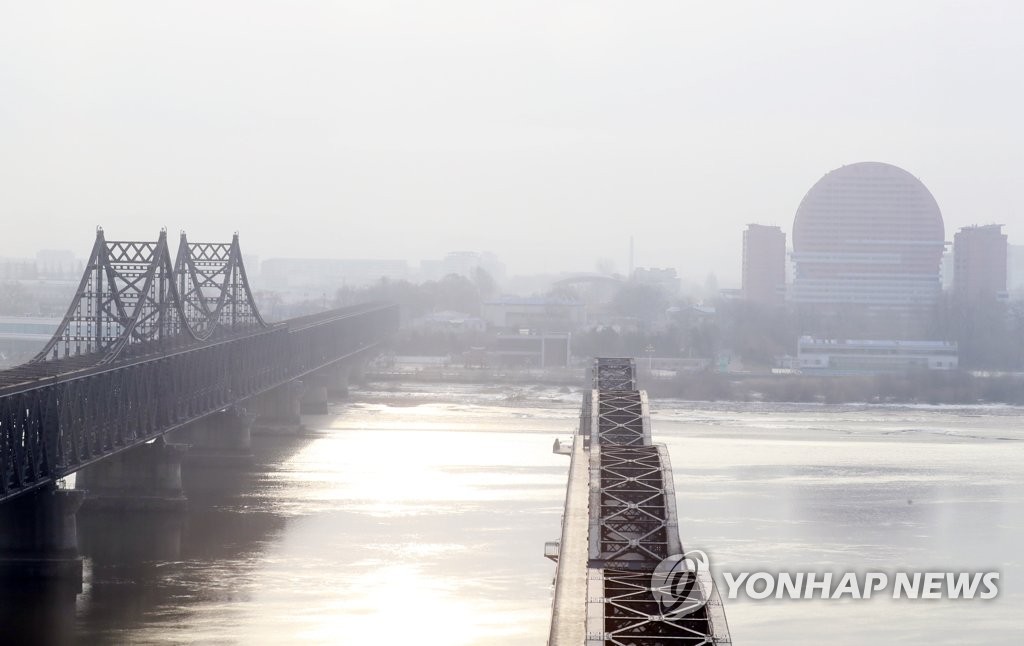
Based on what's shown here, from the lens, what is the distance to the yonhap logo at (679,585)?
1359 centimetres

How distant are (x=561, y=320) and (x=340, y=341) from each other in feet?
121

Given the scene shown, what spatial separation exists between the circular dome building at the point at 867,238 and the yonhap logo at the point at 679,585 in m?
116

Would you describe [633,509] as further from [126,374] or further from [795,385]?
[795,385]

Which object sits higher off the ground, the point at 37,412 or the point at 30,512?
the point at 37,412

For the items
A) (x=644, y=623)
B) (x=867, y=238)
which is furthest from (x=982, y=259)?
(x=644, y=623)

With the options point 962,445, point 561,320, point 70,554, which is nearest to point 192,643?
point 70,554

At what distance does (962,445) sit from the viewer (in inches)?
1949

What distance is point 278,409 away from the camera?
52594mm

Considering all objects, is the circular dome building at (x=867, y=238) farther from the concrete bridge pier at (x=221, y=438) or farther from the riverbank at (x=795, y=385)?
the concrete bridge pier at (x=221, y=438)

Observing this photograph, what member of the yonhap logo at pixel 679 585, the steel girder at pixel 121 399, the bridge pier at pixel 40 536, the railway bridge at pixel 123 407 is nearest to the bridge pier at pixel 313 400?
the railway bridge at pixel 123 407

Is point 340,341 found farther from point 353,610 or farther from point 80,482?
point 353,610

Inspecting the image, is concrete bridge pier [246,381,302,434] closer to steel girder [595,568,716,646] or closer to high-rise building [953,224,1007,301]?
steel girder [595,568,716,646]

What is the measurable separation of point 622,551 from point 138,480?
20305 mm

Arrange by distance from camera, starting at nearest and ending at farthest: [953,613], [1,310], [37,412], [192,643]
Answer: [192,643] < [953,613] < [37,412] < [1,310]
